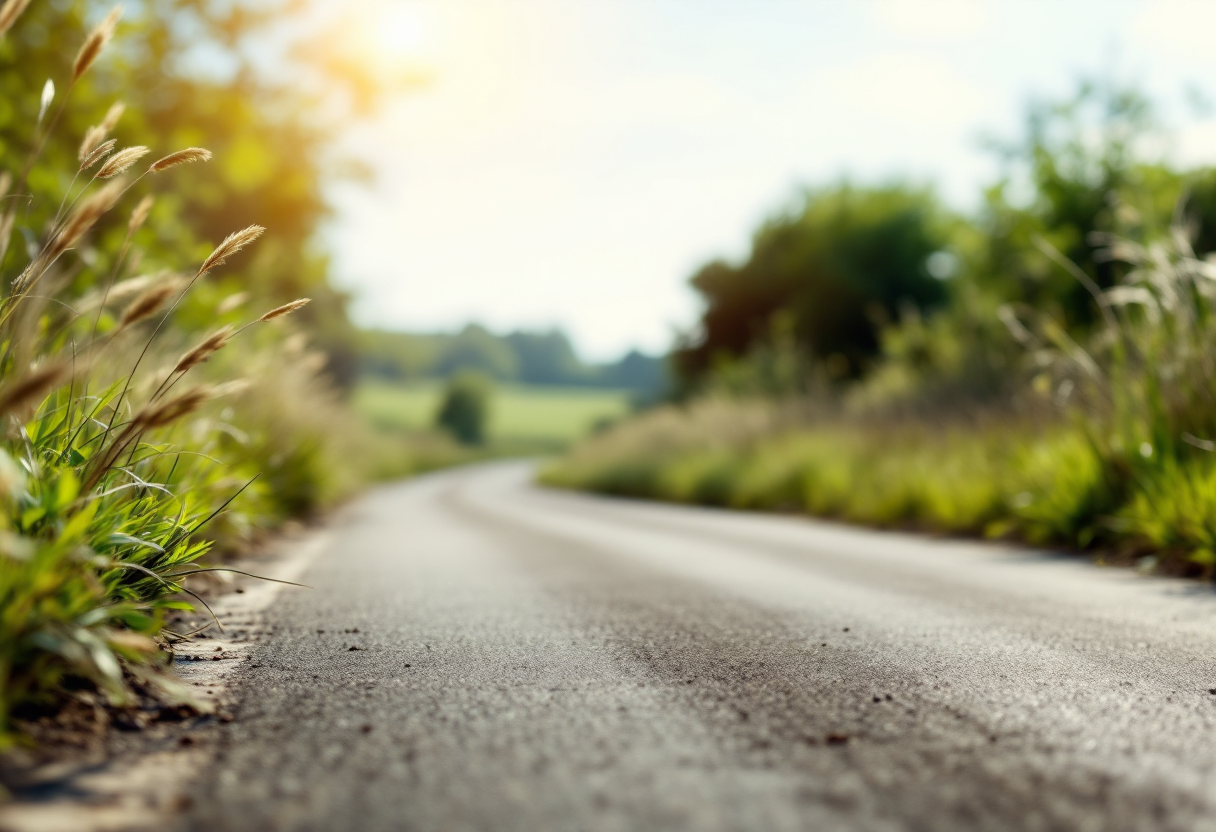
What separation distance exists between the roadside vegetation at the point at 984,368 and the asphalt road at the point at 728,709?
64.1 inches

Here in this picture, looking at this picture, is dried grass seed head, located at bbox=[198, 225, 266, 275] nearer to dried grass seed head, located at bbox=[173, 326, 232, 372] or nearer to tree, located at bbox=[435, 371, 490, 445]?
dried grass seed head, located at bbox=[173, 326, 232, 372]

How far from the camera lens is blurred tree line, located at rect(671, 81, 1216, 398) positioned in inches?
581

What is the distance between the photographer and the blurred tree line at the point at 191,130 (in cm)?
805

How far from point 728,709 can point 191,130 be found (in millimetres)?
8896

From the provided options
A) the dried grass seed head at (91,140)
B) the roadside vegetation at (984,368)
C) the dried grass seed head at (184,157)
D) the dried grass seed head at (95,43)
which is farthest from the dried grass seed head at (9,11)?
the roadside vegetation at (984,368)

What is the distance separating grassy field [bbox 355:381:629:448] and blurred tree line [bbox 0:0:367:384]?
174 ft

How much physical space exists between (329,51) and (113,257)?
6.53 m

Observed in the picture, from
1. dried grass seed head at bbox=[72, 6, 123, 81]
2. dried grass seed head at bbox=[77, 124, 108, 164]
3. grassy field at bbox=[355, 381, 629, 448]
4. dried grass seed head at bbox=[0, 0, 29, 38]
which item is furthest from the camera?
grassy field at bbox=[355, 381, 629, 448]

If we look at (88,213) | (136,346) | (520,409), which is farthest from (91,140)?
(520,409)

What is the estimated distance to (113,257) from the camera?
812 cm

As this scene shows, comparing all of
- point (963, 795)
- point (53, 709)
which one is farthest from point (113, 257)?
point (963, 795)

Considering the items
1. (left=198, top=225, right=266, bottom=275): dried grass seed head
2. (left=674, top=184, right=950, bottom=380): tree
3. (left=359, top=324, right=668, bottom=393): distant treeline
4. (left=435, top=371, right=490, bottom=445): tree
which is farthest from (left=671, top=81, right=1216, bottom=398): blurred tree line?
(left=359, top=324, right=668, bottom=393): distant treeline

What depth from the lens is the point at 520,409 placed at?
10450 cm

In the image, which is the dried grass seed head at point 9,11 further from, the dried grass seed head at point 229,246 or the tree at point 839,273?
the tree at point 839,273
